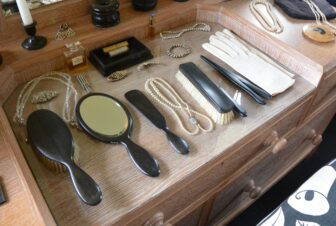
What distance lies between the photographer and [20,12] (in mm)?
636

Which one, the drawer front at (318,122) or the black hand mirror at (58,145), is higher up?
the black hand mirror at (58,145)

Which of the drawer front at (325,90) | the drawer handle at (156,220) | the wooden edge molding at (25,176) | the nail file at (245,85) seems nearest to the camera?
the wooden edge molding at (25,176)

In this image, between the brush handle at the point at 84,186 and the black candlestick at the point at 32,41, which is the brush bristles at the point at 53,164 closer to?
the brush handle at the point at 84,186

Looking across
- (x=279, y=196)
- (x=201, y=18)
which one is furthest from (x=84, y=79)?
(x=279, y=196)

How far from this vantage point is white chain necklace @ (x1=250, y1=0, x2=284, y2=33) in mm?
800

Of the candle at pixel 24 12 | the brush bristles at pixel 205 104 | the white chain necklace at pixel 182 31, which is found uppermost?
the candle at pixel 24 12

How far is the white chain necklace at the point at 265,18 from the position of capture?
80cm

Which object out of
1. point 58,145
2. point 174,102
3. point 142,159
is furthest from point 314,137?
point 58,145

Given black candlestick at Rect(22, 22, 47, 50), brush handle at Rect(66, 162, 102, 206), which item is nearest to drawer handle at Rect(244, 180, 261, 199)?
brush handle at Rect(66, 162, 102, 206)

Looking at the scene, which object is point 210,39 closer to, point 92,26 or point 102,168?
point 92,26

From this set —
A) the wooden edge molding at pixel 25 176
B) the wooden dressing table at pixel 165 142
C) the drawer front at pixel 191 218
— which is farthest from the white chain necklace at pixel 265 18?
the wooden edge molding at pixel 25 176

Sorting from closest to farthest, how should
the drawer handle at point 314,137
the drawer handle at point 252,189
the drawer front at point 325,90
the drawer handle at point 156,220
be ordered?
the drawer handle at point 156,220 < the drawer front at point 325,90 < the drawer handle at point 252,189 < the drawer handle at point 314,137

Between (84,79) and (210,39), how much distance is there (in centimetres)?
33

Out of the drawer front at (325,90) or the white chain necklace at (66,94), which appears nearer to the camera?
the white chain necklace at (66,94)
